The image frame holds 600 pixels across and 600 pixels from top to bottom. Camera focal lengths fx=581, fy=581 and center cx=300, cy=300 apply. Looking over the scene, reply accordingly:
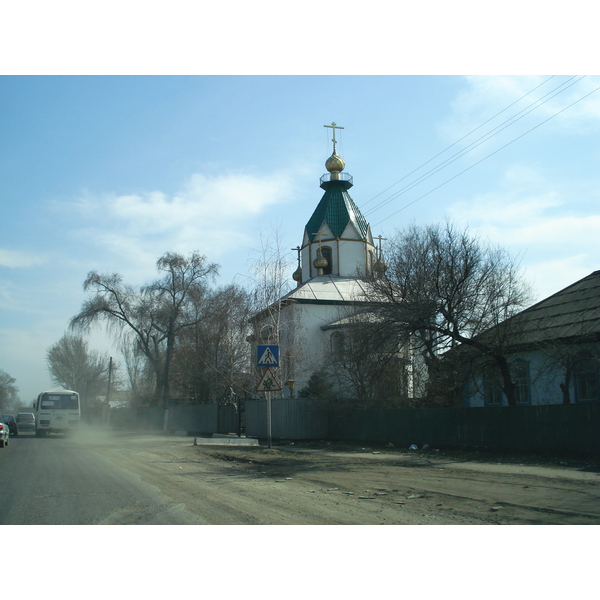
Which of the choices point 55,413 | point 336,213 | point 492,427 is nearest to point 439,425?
point 492,427

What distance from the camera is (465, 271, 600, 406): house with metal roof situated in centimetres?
1944

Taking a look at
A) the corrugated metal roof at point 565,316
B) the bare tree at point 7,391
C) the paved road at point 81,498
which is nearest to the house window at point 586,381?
the corrugated metal roof at point 565,316

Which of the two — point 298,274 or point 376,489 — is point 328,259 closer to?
point 298,274

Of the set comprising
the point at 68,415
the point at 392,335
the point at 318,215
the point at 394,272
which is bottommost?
the point at 68,415

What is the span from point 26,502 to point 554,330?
59.2ft

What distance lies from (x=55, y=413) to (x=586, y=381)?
96.3 ft

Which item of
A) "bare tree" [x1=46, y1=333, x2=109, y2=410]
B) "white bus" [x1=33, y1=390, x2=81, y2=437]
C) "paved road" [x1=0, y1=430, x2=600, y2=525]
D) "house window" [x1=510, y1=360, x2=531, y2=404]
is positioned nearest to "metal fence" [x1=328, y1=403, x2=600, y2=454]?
"paved road" [x1=0, y1=430, x2=600, y2=525]

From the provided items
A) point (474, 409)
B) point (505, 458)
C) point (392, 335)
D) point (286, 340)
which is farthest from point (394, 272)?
point (286, 340)

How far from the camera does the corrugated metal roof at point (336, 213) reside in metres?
49.3

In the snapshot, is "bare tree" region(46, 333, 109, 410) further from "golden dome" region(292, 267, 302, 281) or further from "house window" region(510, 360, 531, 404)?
"house window" region(510, 360, 531, 404)

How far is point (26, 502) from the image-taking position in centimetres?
898

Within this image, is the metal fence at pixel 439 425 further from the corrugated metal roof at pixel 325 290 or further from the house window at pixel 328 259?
the house window at pixel 328 259

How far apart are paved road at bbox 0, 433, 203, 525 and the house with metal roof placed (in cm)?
1281

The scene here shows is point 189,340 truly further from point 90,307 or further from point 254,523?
point 254,523
